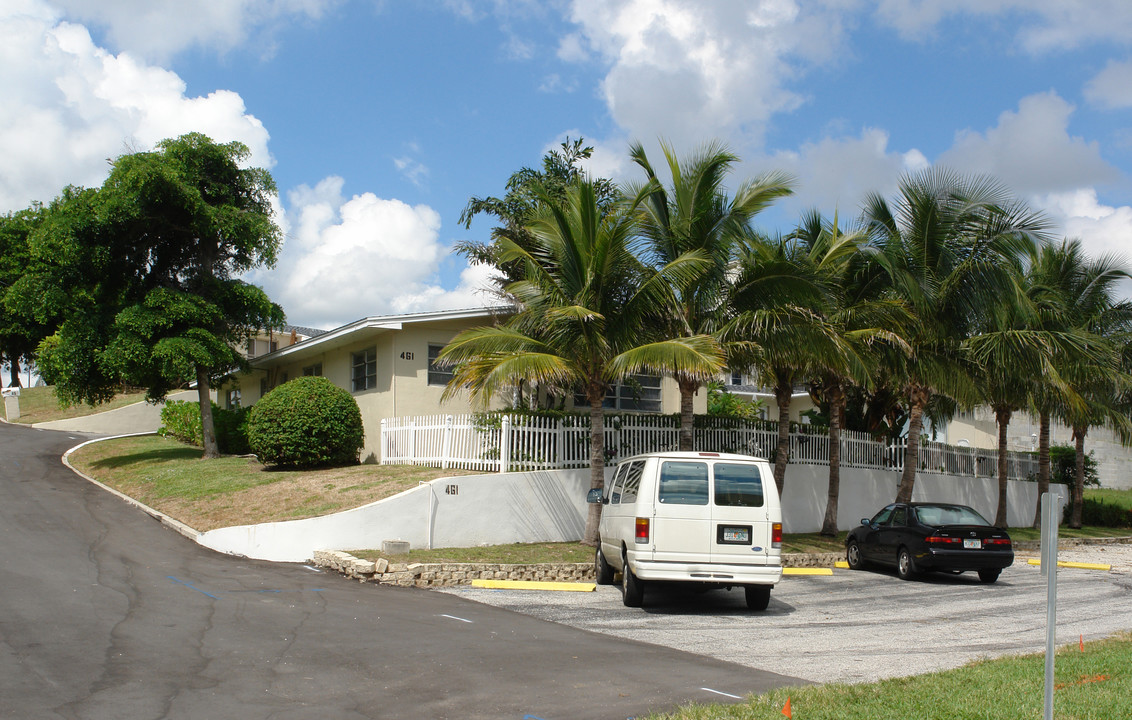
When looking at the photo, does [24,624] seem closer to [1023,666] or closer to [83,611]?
[83,611]

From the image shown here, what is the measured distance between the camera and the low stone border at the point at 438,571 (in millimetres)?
12820

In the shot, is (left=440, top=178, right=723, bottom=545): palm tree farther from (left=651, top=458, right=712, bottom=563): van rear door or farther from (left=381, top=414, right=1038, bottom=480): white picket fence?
(left=651, top=458, right=712, bottom=563): van rear door

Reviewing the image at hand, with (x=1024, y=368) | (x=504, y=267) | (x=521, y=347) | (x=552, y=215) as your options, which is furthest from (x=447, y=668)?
(x=1024, y=368)

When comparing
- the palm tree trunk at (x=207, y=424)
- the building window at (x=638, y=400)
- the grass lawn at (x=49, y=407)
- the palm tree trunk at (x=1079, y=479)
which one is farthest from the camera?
the grass lawn at (x=49, y=407)

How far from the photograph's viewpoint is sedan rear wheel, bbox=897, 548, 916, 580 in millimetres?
16016

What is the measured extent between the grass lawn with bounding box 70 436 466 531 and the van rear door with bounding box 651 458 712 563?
611 centimetres

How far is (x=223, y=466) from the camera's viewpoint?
2227 centimetres

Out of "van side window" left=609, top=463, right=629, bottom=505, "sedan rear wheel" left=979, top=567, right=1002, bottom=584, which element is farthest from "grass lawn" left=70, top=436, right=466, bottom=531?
"sedan rear wheel" left=979, top=567, right=1002, bottom=584

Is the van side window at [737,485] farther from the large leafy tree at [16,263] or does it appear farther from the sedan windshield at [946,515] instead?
the large leafy tree at [16,263]

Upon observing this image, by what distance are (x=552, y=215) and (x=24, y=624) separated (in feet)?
34.5

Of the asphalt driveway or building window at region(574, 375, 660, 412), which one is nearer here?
the asphalt driveway

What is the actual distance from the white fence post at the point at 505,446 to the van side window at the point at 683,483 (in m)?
5.80

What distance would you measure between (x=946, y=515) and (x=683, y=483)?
25.1ft

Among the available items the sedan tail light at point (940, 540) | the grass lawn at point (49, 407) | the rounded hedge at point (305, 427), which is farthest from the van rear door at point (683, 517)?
the grass lawn at point (49, 407)
